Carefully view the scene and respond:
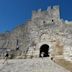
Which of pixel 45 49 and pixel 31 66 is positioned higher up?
pixel 45 49

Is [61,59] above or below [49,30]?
below

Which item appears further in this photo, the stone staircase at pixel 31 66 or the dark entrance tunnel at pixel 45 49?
the dark entrance tunnel at pixel 45 49

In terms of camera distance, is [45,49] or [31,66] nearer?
[31,66]

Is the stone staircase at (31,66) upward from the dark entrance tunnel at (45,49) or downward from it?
downward

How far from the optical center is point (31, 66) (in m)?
20.7

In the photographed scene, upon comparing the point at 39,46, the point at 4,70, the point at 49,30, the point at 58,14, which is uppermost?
the point at 58,14

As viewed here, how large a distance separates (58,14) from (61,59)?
6.41 metres

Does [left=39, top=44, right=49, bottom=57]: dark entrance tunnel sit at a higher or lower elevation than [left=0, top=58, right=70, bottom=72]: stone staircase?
higher

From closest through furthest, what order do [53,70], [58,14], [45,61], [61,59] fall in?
[53,70], [45,61], [61,59], [58,14]

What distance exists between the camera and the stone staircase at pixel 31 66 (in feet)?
64.6

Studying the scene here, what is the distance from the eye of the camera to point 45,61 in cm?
2186

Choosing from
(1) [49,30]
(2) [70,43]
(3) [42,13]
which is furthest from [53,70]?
(3) [42,13]

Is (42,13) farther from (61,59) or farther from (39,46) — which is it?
(61,59)

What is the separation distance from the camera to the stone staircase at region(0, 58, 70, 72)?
64.6ft
